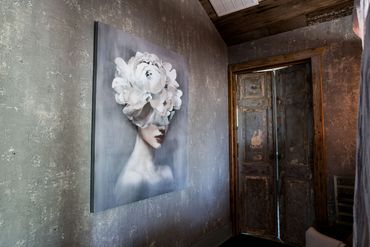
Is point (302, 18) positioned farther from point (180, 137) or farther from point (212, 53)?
point (180, 137)

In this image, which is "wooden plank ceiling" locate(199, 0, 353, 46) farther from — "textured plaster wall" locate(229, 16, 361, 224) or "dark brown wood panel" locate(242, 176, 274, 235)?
"dark brown wood panel" locate(242, 176, 274, 235)

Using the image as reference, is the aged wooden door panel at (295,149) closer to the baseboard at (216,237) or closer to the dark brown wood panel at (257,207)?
the dark brown wood panel at (257,207)

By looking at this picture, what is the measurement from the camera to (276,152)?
2.94 metres

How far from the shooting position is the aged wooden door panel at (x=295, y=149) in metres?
2.65

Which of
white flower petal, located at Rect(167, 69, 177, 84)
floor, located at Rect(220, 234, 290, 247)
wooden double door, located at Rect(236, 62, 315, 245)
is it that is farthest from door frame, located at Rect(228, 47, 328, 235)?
white flower petal, located at Rect(167, 69, 177, 84)

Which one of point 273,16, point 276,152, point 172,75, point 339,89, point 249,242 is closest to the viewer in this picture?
point 172,75

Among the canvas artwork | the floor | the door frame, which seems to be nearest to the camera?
the canvas artwork

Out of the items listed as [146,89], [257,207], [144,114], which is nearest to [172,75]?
[146,89]

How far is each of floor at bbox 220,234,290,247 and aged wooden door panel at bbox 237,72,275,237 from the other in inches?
5.5

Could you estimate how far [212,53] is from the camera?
8.83ft

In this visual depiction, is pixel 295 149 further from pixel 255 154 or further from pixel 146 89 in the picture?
pixel 146 89

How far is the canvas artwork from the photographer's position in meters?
1.42

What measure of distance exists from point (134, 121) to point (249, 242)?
2064mm

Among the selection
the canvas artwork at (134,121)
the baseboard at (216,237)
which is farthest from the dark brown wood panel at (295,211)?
the canvas artwork at (134,121)
